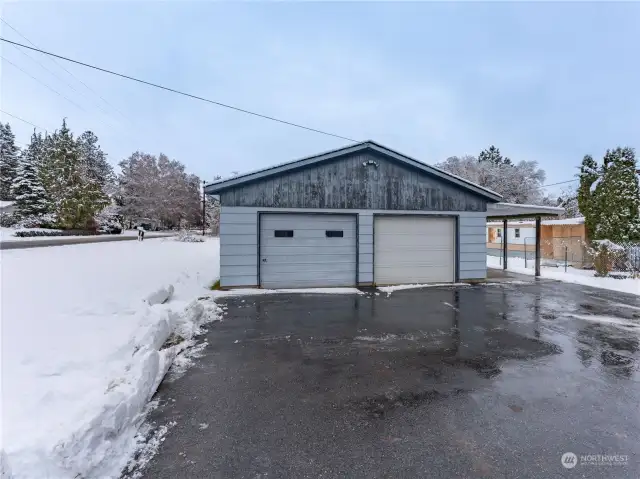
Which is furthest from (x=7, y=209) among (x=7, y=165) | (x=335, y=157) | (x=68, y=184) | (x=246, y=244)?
(x=335, y=157)

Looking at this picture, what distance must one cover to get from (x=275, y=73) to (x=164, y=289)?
1563 centimetres

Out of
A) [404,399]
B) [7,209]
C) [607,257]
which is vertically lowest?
[404,399]

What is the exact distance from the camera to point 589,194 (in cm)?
1347

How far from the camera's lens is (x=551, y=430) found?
8.33 ft

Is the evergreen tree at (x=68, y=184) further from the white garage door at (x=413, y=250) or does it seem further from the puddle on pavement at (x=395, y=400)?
the puddle on pavement at (x=395, y=400)

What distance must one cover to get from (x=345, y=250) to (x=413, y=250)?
7.08ft

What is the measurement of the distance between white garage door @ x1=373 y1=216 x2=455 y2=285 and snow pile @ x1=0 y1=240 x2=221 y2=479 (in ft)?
17.9

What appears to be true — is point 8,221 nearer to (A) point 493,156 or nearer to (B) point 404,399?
(B) point 404,399

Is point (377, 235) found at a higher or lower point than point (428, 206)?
lower

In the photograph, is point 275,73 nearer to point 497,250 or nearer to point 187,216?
point 497,250

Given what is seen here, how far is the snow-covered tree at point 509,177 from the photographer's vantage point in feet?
107

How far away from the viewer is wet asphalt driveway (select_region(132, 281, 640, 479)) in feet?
7.20

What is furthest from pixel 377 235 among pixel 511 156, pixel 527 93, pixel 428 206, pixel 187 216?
pixel 187 216

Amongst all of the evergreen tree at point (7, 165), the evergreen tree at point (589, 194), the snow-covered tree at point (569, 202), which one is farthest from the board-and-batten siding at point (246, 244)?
the evergreen tree at point (7, 165)
